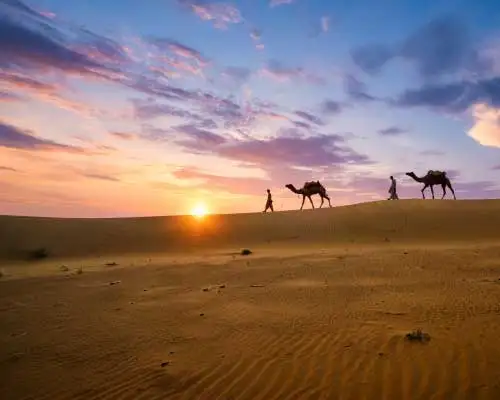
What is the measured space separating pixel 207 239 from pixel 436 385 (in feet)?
58.2

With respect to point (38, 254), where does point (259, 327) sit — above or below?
below

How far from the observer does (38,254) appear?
65.3 ft

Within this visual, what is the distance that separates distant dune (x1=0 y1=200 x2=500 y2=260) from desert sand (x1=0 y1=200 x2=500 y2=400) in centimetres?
511

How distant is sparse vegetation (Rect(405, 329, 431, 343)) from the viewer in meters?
6.23

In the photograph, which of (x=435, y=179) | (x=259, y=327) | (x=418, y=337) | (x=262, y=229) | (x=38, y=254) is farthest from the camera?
(x=435, y=179)

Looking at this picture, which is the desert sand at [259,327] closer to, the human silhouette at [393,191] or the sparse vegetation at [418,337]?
the sparse vegetation at [418,337]

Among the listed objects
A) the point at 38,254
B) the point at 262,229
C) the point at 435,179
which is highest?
the point at 435,179

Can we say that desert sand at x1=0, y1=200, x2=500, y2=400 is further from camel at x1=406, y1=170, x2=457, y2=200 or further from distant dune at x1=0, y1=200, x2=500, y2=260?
camel at x1=406, y1=170, x2=457, y2=200

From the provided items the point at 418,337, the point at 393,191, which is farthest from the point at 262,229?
the point at 418,337

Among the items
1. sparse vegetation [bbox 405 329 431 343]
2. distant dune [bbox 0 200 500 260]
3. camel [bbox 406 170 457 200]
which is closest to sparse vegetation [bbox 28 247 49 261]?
distant dune [bbox 0 200 500 260]

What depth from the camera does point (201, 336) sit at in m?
7.16

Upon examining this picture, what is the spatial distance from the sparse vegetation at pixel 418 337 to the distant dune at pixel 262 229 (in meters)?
13.0

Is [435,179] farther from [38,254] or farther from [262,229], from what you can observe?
[38,254]

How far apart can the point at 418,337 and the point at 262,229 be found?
17100 mm
